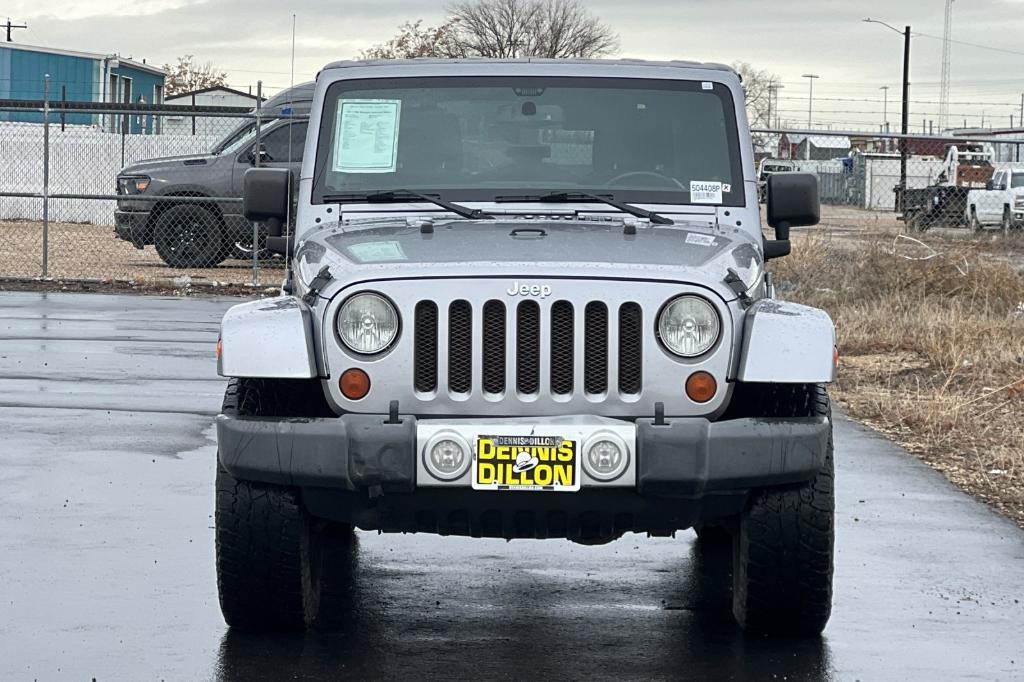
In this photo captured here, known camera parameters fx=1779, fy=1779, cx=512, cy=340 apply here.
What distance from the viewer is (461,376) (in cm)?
531

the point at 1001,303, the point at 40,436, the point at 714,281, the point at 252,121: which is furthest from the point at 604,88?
the point at 252,121

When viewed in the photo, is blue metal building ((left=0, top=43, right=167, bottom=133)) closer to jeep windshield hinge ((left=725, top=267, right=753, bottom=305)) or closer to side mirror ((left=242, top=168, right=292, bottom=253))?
side mirror ((left=242, top=168, right=292, bottom=253))

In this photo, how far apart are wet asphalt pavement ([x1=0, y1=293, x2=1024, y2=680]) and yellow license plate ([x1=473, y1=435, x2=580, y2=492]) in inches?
23.8

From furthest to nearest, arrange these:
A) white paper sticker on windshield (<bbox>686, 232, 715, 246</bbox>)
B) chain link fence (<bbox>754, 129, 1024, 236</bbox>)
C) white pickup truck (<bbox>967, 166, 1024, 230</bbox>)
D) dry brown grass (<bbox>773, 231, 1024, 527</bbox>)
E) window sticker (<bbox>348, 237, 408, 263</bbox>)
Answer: white pickup truck (<bbox>967, 166, 1024, 230</bbox>) → chain link fence (<bbox>754, 129, 1024, 236</bbox>) → dry brown grass (<bbox>773, 231, 1024, 527</bbox>) → white paper sticker on windshield (<bbox>686, 232, 715, 246</bbox>) → window sticker (<bbox>348, 237, 408, 263</bbox>)

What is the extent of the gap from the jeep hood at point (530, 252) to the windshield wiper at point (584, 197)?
7 centimetres

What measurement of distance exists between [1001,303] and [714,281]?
451 inches

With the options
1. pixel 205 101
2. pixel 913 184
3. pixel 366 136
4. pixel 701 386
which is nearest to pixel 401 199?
pixel 366 136

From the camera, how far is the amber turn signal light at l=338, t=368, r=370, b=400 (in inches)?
210

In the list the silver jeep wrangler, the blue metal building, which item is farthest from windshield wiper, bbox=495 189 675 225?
the blue metal building

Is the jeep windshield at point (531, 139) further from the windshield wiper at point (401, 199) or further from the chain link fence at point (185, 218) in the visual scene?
the chain link fence at point (185, 218)

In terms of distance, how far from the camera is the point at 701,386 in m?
5.34

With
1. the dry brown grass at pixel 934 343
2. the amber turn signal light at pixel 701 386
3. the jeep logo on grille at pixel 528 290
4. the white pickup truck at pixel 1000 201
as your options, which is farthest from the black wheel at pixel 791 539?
the white pickup truck at pixel 1000 201

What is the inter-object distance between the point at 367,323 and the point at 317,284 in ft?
0.96

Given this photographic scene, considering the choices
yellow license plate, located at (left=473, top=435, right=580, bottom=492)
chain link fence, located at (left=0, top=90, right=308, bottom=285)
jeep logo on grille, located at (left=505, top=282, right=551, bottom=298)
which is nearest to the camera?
yellow license plate, located at (left=473, top=435, right=580, bottom=492)
